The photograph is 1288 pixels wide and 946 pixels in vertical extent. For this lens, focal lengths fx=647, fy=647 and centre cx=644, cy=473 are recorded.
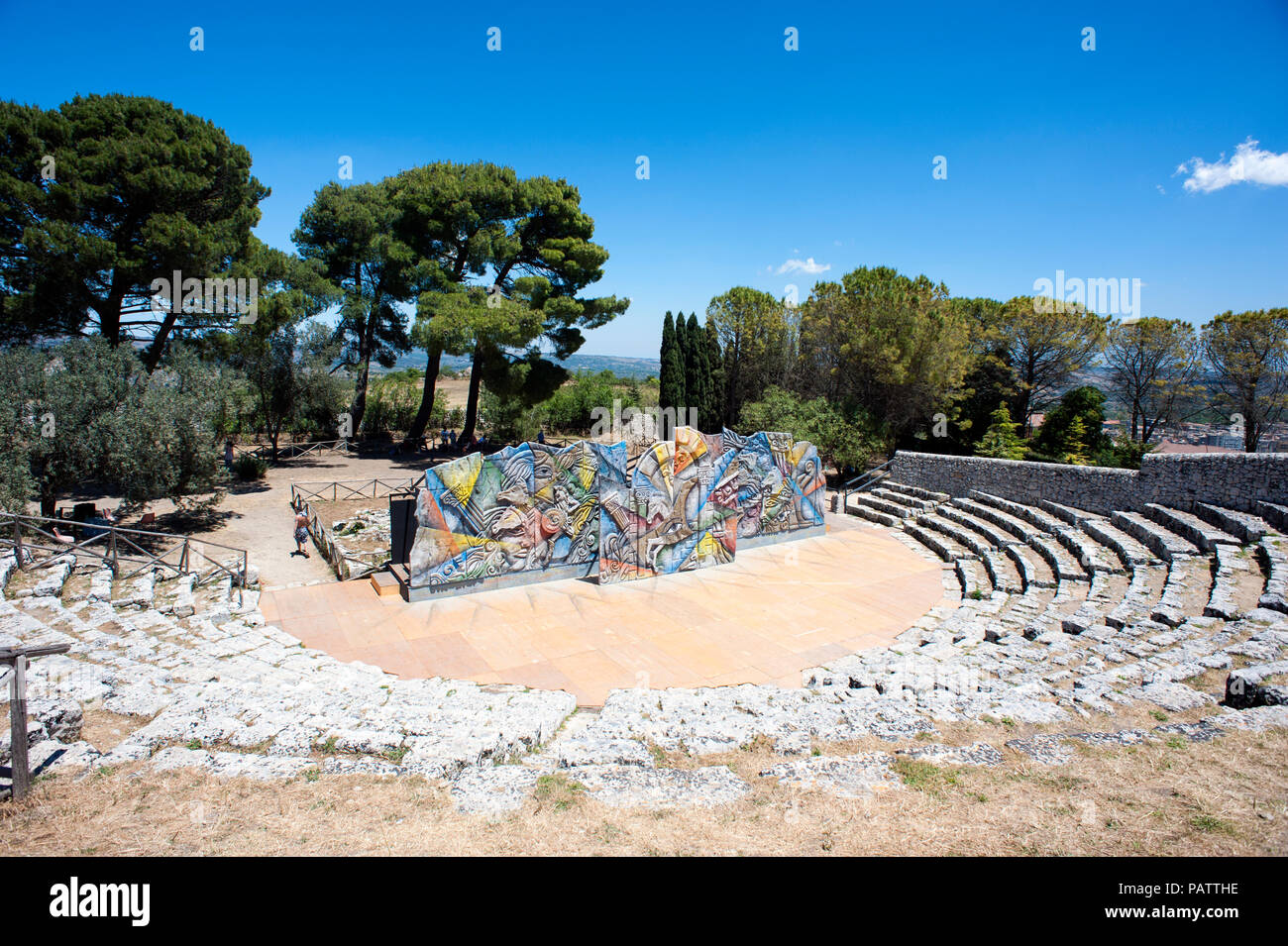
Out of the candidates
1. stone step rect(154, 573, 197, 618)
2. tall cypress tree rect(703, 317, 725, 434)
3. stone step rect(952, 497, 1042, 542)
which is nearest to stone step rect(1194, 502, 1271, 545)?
stone step rect(952, 497, 1042, 542)

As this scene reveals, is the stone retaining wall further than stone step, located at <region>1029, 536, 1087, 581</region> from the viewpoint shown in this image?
Yes

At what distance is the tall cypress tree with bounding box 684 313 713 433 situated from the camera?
3126cm

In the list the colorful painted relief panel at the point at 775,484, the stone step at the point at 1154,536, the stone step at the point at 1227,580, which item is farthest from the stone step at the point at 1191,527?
the colorful painted relief panel at the point at 775,484

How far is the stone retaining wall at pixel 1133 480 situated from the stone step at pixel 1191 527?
0.50 metres

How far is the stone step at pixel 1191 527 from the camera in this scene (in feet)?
41.5

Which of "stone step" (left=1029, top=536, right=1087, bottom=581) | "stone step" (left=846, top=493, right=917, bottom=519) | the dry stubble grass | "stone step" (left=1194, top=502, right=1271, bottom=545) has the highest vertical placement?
"stone step" (left=1194, top=502, right=1271, bottom=545)

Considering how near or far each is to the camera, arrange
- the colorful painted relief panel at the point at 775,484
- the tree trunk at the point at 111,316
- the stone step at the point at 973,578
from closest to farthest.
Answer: the stone step at the point at 973,578 → the colorful painted relief panel at the point at 775,484 → the tree trunk at the point at 111,316

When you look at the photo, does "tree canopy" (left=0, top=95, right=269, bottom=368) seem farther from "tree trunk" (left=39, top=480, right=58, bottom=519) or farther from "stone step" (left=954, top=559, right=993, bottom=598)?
"stone step" (left=954, top=559, right=993, bottom=598)

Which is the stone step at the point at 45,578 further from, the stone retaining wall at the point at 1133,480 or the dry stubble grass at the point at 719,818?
the stone retaining wall at the point at 1133,480

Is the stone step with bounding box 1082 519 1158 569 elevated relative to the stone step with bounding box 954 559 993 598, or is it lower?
elevated

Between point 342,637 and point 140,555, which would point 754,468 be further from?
point 140,555

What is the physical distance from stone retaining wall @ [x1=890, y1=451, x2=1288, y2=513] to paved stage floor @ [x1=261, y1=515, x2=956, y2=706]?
5575 mm

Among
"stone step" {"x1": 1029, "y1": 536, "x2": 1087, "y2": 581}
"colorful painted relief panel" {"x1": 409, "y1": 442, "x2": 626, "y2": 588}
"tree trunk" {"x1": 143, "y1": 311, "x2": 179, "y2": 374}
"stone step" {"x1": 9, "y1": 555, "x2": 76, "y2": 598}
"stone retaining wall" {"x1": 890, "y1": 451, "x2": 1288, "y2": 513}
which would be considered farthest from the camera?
"tree trunk" {"x1": 143, "y1": 311, "x2": 179, "y2": 374}

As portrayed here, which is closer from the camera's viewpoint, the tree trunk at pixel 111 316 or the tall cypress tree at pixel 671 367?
the tree trunk at pixel 111 316
